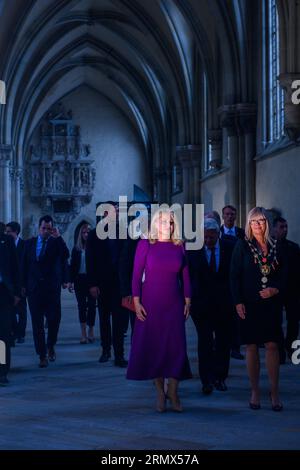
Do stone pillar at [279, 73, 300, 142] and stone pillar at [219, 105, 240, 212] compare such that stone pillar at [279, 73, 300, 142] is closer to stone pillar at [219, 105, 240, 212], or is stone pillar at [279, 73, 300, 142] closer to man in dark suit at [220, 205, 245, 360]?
stone pillar at [219, 105, 240, 212]

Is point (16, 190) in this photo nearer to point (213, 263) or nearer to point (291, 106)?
point (291, 106)

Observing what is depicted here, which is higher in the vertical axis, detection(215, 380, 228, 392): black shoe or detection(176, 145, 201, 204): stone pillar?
detection(176, 145, 201, 204): stone pillar

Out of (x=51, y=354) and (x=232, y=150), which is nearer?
(x=51, y=354)

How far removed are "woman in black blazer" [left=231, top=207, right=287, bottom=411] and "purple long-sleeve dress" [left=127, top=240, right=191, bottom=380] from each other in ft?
1.67

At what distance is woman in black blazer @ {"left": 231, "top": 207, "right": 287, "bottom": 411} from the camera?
730 centimetres

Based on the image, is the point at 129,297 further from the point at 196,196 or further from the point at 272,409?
the point at 196,196

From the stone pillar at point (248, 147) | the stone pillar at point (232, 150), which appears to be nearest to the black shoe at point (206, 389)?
the stone pillar at point (248, 147)

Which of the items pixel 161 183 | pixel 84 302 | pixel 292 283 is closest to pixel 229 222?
pixel 292 283

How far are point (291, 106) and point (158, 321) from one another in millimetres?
11835

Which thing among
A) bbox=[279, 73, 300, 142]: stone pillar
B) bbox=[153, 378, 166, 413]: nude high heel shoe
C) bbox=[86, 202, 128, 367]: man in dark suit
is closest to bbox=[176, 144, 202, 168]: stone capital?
bbox=[279, 73, 300, 142]: stone pillar

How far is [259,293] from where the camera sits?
7336 mm

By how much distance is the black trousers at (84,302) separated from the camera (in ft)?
45.0

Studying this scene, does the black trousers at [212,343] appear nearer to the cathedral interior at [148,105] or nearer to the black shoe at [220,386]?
the black shoe at [220,386]

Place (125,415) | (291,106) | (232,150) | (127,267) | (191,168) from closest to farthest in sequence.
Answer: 1. (125,415)
2. (127,267)
3. (291,106)
4. (232,150)
5. (191,168)
